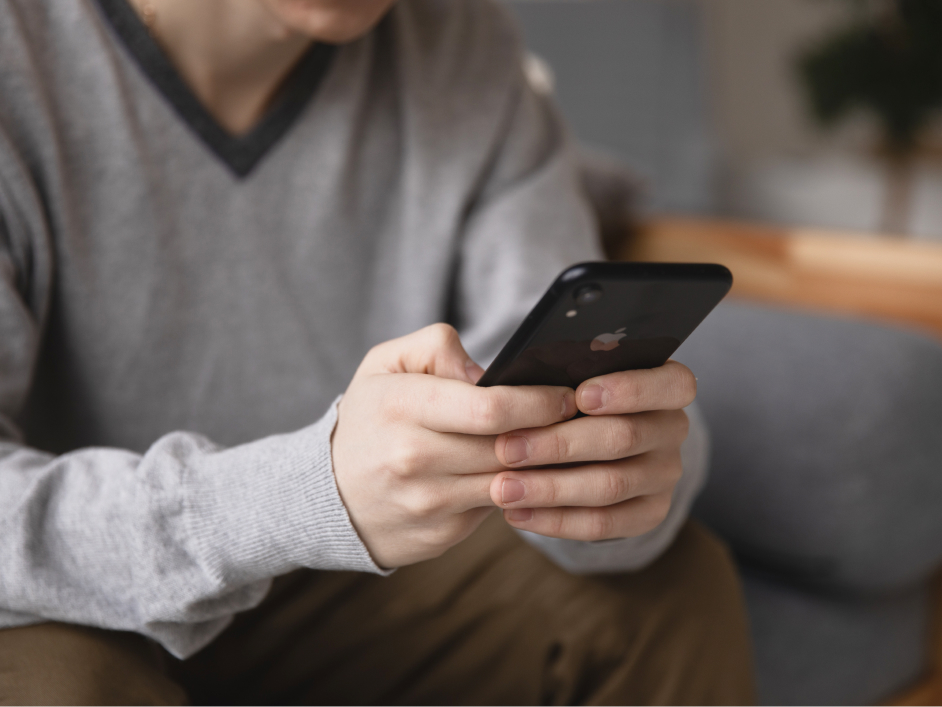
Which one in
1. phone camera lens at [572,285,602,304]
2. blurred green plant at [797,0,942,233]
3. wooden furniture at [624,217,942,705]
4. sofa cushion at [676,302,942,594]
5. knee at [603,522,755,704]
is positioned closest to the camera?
phone camera lens at [572,285,602,304]

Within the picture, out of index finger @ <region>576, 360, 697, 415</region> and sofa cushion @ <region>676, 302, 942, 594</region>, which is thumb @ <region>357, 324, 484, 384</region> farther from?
sofa cushion @ <region>676, 302, 942, 594</region>

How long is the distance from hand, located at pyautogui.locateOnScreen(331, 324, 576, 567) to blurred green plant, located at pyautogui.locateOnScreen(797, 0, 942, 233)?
1.93m

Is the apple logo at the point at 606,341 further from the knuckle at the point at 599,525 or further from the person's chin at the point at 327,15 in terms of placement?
the person's chin at the point at 327,15

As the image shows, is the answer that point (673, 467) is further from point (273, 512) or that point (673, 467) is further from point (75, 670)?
point (75, 670)

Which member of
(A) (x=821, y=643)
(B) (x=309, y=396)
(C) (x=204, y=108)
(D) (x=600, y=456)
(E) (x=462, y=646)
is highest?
(C) (x=204, y=108)

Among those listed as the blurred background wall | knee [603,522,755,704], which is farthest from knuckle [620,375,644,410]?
the blurred background wall

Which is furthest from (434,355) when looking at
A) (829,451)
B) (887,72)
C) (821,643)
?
(887,72)

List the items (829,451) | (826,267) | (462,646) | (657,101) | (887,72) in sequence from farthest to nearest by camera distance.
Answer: (887,72)
(657,101)
(826,267)
(829,451)
(462,646)

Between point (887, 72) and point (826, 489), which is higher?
point (887, 72)

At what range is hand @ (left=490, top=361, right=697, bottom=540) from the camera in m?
0.36

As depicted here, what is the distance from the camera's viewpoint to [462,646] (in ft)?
1.76

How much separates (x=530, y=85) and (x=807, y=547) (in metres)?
0.48

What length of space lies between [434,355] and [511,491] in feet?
0.24

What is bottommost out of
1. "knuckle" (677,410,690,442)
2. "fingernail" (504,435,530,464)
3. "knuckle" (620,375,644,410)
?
"knuckle" (677,410,690,442)
